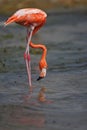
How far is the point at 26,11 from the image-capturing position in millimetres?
10500

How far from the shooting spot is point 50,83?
35.7ft

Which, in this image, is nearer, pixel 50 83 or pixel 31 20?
pixel 31 20

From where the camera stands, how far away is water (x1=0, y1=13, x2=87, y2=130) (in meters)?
8.16

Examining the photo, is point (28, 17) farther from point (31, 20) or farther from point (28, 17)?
point (31, 20)

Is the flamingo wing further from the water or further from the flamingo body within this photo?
the water

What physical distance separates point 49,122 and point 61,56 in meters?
5.94

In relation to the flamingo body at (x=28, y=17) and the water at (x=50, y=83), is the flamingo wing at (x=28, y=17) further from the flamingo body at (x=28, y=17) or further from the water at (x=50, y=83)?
the water at (x=50, y=83)

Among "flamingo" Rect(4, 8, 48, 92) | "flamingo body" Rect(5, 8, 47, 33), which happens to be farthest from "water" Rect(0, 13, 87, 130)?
"flamingo body" Rect(5, 8, 47, 33)

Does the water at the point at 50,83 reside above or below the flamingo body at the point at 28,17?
below

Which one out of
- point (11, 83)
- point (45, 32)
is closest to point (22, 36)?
point (45, 32)

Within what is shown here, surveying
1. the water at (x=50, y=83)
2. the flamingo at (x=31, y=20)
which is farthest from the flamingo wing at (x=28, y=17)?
the water at (x=50, y=83)

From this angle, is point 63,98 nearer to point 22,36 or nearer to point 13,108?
point 13,108

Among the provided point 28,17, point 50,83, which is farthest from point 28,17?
point 50,83

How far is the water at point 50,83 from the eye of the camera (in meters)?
8.16
